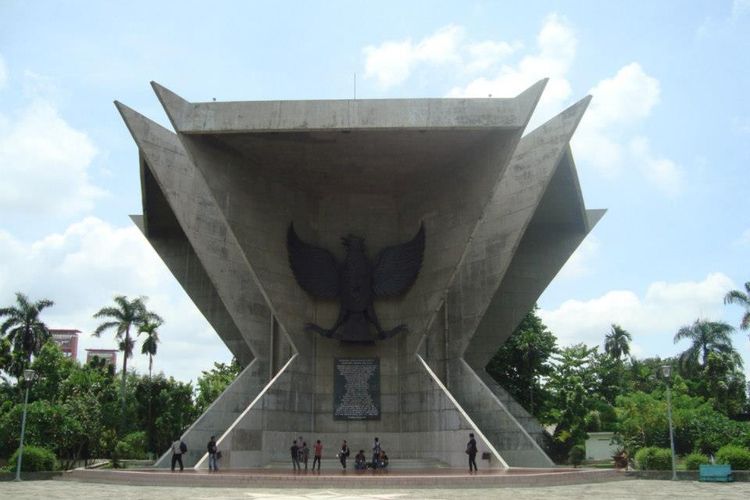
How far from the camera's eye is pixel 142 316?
43281 mm

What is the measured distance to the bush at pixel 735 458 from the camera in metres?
18.8

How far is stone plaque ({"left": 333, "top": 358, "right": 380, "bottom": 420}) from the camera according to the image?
22984mm

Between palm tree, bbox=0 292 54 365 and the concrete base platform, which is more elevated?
palm tree, bbox=0 292 54 365

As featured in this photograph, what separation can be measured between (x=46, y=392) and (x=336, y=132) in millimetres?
28789

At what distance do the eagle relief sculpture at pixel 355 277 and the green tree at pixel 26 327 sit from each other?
25.9 metres

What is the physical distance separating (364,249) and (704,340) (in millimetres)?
25513

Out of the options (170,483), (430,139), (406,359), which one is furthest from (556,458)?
(170,483)

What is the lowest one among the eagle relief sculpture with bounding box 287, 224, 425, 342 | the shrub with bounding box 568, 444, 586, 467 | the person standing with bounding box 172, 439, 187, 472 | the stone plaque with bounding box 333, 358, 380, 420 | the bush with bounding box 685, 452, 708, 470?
the shrub with bounding box 568, 444, 586, 467

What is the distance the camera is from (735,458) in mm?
18953

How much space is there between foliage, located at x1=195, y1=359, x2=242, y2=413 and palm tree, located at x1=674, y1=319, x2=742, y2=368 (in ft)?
81.9

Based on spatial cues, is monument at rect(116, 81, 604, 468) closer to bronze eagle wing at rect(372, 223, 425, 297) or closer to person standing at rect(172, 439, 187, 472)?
bronze eagle wing at rect(372, 223, 425, 297)

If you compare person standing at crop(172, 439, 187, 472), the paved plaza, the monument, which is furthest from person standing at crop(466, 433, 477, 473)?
person standing at crop(172, 439, 187, 472)

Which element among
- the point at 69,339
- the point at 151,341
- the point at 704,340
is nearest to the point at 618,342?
the point at 704,340

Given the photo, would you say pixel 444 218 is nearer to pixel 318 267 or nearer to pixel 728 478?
pixel 318 267
